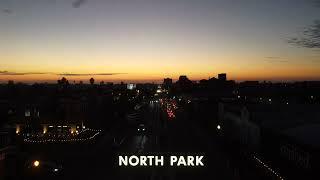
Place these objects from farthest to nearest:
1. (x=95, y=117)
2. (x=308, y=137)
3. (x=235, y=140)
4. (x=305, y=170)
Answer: (x=95, y=117) < (x=235, y=140) < (x=308, y=137) < (x=305, y=170)

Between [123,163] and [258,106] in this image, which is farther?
[258,106]

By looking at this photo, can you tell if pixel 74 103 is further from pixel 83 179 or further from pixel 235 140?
pixel 83 179

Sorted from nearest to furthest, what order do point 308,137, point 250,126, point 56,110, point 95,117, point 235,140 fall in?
point 308,137 < point 250,126 < point 235,140 < point 56,110 < point 95,117

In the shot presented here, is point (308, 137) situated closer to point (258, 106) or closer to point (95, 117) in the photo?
point (258, 106)

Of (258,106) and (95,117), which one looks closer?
(258,106)

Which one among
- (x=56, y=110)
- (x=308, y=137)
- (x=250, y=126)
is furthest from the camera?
(x=56, y=110)

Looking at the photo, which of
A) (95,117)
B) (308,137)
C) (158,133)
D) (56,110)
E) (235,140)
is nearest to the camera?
(308,137)

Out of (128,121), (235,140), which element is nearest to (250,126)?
(235,140)

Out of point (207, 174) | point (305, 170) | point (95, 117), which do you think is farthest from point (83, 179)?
point (95, 117)

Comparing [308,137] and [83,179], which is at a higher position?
[308,137]
